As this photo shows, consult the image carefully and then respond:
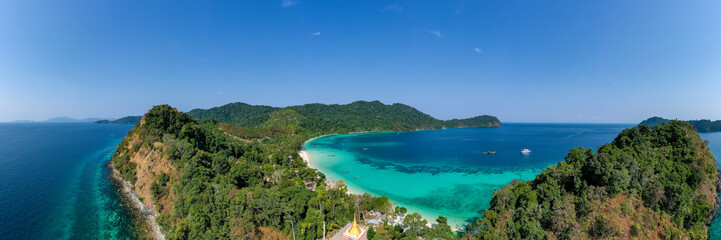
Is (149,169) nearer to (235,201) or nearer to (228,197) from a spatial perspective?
(228,197)

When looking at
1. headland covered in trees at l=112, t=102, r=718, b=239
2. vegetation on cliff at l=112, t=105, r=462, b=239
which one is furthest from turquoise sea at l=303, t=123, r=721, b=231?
vegetation on cliff at l=112, t=105, r=462, b=239

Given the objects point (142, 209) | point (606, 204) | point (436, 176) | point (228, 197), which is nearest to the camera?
point (606, 204)

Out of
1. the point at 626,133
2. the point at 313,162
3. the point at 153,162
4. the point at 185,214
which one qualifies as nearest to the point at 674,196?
the point at 626,133

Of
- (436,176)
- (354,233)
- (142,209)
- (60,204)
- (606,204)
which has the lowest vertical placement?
(142,209)

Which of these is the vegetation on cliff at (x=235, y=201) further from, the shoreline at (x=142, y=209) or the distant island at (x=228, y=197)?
the shoreline at (x=142, y=209)

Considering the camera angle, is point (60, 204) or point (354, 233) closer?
point (354, 233)

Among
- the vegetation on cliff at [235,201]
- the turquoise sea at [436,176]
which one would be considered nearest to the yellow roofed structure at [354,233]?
the vegetation on cliff at [235,201]

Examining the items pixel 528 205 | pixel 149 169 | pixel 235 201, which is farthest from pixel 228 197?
pixel 528 205

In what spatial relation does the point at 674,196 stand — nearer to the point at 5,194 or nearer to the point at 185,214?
the point at 185,214
